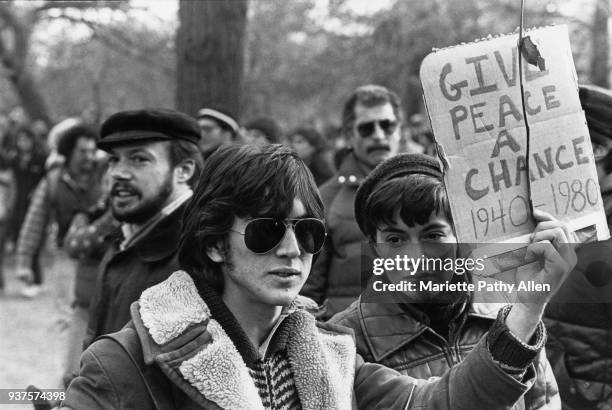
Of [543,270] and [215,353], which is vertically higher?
[543,270]

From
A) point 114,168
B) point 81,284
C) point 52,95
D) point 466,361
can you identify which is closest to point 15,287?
point 81,284

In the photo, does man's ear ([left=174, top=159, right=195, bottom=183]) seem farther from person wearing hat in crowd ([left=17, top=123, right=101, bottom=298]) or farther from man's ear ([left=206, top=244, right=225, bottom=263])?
person wearing hat in crowd ([left=17, top=123, right=101, bottom=298])

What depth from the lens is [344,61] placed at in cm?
2045

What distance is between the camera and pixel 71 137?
6.97 m

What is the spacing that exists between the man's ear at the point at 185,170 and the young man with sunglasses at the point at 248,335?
1.50m

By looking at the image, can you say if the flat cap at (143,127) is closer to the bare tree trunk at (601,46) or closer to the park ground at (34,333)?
the park ground at (34,333)

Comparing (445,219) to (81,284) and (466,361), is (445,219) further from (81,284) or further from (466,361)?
(81,284)

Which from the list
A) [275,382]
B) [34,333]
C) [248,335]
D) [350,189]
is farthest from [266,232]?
[34,333]

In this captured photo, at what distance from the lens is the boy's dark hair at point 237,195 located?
2.32 m

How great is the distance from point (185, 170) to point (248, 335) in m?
1.80

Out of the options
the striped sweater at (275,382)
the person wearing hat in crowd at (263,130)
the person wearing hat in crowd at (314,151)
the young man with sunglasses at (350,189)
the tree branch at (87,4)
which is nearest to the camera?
the striped sweater at (275,382)

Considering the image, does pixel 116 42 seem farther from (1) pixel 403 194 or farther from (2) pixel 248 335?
(2) pixel 248 335

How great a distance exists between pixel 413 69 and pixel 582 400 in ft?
52.1

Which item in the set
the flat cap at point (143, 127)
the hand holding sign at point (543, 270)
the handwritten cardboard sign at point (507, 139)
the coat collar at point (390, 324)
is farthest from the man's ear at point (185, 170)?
the hand holding sign at point (543, 270)
